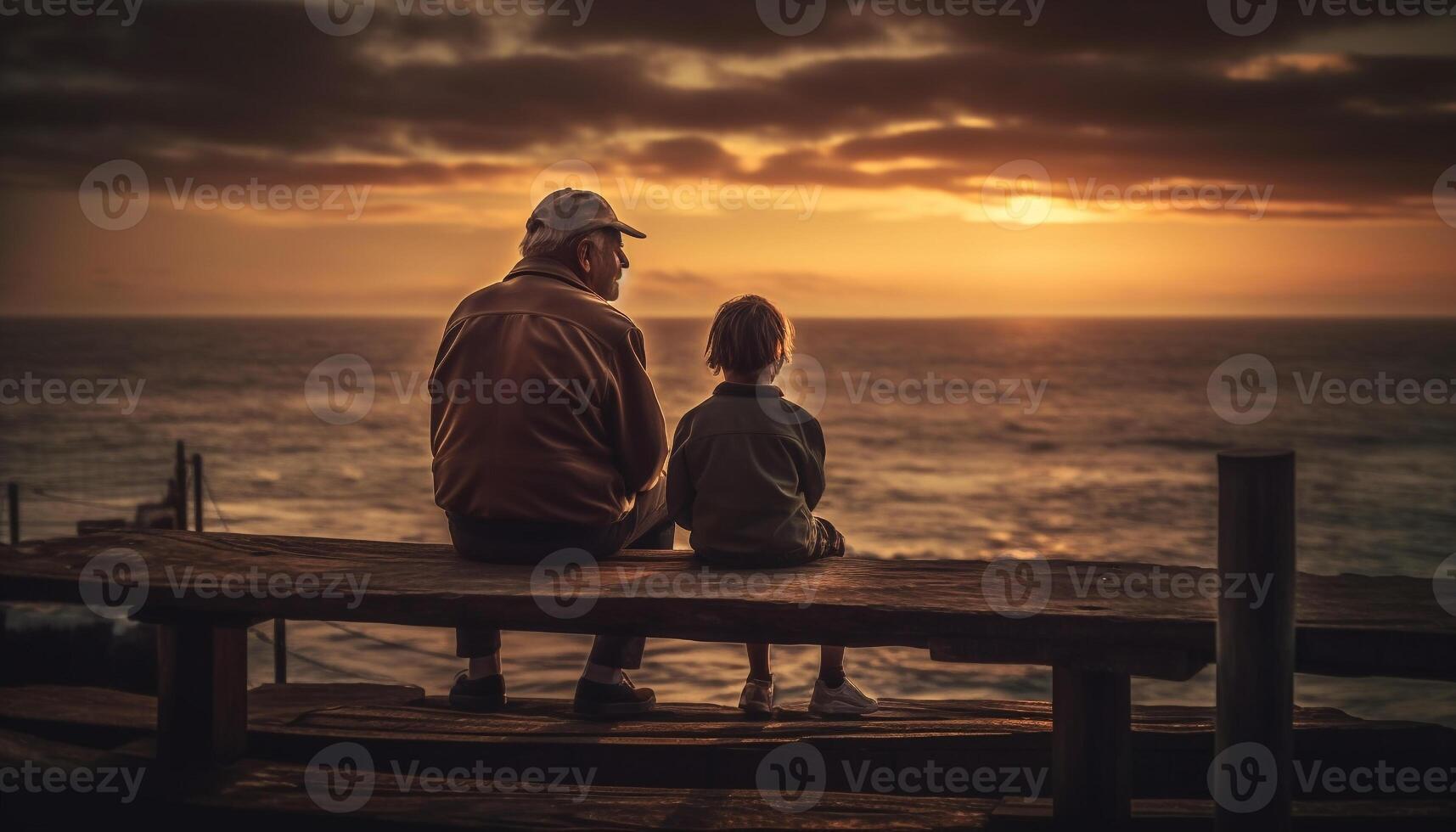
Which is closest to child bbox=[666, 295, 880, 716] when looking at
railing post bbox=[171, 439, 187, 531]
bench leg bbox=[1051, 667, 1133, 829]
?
bench leg bbox=[1051, 667, 1133, 829]

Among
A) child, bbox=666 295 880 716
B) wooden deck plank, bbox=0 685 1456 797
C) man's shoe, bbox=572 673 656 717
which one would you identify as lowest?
wooden deck plank, bbox=0 685 1456 797

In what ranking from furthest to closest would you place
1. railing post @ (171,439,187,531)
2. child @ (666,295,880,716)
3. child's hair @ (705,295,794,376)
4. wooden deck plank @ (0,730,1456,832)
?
railing post @ (171,439,187,531), child's hair @ (705,295,794,376), child @ (666,295,880,716), wooden deck plank @ (0,730,1456,832)

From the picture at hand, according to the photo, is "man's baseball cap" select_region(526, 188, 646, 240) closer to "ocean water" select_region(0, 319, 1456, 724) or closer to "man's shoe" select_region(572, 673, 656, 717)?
"ocean water" select_region(0, 319, 1456, 724)

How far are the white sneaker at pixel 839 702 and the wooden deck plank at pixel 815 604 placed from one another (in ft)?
A: 2.75

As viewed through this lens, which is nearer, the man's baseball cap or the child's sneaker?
the man's baseball cap

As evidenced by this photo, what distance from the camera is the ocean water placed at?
12.4m

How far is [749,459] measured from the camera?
11.6 feet

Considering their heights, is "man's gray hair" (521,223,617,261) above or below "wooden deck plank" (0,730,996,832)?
above

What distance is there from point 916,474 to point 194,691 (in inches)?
1251

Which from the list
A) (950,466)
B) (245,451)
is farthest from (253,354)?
(950,466)

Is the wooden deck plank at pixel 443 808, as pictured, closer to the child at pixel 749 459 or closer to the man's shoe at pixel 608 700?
the man's shoe at pixel 608 700

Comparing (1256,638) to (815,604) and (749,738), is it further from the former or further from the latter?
(749,738)

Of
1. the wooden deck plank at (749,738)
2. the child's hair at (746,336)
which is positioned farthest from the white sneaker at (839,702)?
the child's hair at (746,336)

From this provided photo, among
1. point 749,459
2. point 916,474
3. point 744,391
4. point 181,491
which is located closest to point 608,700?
point 749,459
